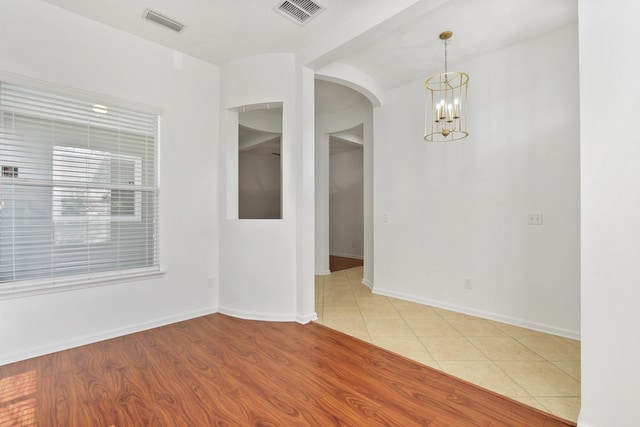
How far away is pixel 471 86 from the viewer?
3277mm

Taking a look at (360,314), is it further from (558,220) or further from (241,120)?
(241,120)

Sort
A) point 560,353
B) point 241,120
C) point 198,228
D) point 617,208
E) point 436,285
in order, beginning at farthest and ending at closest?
point 241,120 < point 436,285 < point 198,228 < point 560,353 < point 617,208

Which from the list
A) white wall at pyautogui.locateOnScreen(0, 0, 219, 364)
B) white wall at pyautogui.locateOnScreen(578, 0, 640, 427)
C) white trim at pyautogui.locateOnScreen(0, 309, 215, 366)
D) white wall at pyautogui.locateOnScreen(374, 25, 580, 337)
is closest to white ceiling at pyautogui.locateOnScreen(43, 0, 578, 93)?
white wall at pyautogui.locateOnScreen(0, 0, 219, 364)

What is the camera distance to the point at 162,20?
8.45 feet

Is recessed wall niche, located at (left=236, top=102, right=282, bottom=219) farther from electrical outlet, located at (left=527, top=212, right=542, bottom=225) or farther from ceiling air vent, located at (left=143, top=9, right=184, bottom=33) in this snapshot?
electrical outlet, located at (left=527, top=212, right=542, bottom=225)

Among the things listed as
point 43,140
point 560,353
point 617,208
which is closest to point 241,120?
point 43,140

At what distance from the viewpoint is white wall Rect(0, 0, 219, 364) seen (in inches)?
90.4

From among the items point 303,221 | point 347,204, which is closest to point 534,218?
point 303,221

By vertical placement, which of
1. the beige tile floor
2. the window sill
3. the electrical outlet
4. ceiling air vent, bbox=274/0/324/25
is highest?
ceiling air vent, bbox=274/0/324/25

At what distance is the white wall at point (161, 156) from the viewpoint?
2295 millimetres

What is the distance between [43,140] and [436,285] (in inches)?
165

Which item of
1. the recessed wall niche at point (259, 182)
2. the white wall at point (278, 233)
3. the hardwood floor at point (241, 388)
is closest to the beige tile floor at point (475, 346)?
the hardwood floor at point (241, 388)

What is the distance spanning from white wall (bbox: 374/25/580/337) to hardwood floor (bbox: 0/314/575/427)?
4.90ft

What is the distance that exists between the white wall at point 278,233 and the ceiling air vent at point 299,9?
57cm
